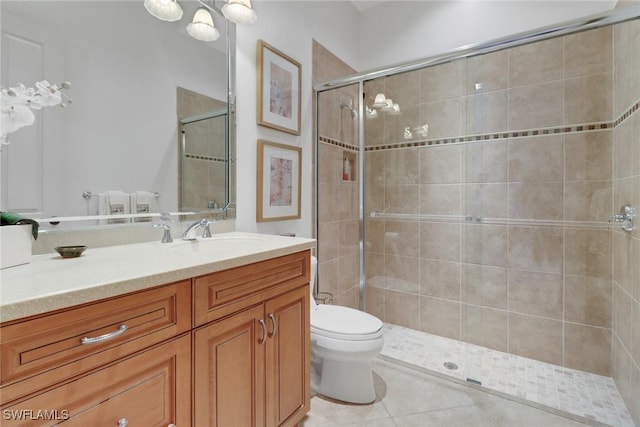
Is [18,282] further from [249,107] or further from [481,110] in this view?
[481,110]

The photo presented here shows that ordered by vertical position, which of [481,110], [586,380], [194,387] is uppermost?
[481,110]

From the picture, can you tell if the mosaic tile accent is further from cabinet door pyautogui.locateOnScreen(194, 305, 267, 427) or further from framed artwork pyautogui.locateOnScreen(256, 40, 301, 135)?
cabinet door pyautogui.locateOnScreen(194, 305, 267, 427)

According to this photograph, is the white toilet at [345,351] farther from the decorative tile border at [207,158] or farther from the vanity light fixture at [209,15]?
the vanity light fixture at [209,15]

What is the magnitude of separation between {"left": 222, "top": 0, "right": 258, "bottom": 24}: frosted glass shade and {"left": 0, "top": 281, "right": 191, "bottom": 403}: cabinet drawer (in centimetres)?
143

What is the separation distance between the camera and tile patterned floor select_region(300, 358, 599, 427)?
155 centimetres

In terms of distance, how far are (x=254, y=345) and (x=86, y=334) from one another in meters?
0.57

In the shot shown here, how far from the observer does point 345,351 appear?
5.17ft

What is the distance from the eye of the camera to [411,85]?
238 cm

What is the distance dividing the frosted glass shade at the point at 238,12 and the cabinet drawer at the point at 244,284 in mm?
1271

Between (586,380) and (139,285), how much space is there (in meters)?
2.53

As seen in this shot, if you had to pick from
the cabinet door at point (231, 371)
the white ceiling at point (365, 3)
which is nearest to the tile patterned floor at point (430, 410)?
the cabinet door at point (231, 371)

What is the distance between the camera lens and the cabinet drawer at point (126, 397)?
633 millimetres

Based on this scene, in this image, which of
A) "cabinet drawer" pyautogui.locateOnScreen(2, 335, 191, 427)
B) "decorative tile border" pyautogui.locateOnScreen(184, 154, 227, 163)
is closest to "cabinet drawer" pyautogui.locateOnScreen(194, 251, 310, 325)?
"cabinet drawer" pyautogui.locateOnScreen(2, 335, 191, 427)

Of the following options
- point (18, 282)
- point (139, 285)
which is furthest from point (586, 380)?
point (18, 282)
